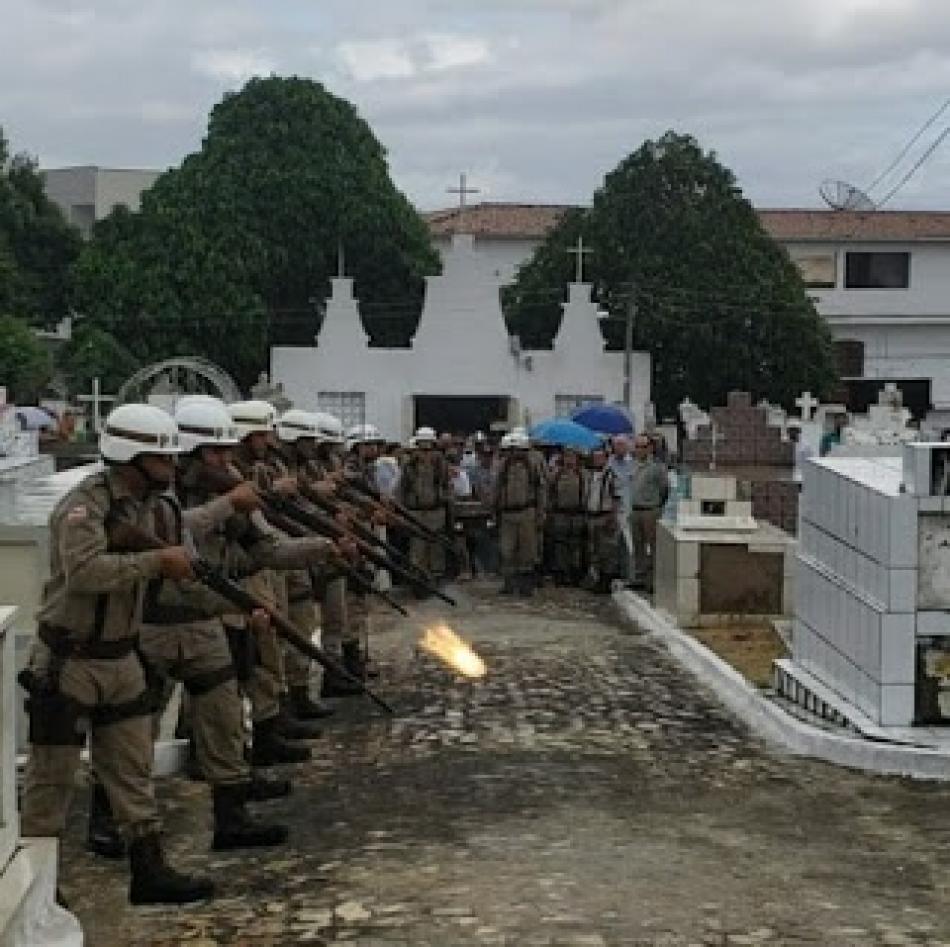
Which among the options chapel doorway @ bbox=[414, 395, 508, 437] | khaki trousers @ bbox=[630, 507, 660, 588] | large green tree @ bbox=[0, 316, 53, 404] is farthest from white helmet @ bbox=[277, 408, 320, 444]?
large green tree @ bbox=[0, 316, 53, 404]

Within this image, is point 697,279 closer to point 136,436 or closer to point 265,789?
point 265,789

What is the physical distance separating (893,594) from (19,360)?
28902mm

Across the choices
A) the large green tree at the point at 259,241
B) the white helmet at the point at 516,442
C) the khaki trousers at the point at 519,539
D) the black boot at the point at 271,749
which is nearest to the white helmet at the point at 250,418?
the black boot at the point at 271,749

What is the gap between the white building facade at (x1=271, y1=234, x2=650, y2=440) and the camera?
3534cm

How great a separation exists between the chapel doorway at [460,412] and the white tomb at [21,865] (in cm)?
2960

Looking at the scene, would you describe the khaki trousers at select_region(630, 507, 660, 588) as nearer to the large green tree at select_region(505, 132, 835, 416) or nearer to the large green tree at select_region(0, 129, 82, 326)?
the large green tree at select_region(505, 132, 835, 416)

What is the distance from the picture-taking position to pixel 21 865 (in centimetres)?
586

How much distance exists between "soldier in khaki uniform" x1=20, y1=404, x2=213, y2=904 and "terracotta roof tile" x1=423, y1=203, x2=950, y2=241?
46.7 meters

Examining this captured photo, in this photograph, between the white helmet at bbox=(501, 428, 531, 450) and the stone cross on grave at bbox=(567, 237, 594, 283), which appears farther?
the stone cross on grave at bbox=(567, 237, 594, 283)

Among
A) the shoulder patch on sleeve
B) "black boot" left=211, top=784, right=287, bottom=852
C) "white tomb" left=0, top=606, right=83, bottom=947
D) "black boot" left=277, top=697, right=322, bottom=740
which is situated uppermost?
the shoulder patch on sleeve

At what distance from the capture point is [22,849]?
6.04 m

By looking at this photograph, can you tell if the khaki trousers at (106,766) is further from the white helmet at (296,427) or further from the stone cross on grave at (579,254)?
the stone cross on grave at (579,254)

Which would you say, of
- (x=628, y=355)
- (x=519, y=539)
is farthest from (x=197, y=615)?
(x=628, y=355)

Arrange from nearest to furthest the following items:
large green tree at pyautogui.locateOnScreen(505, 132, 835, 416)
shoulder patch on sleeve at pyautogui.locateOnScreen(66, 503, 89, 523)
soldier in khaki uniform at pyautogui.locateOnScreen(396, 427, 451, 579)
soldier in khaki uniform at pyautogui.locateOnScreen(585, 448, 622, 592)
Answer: shoulder patch on sleeve at pyautogui.locateOnScreen(66, 503, 89, 523) → soldier in khaki uniform at pyautogui.locateOnScreen(396, 427, 451, 579) → soldier in khaki uniform at pyautogui.locateOnScreen(585, 448, 622, 592) → large green tree at pyautogui.locateOnScreen(505, 132, 835, 416)
